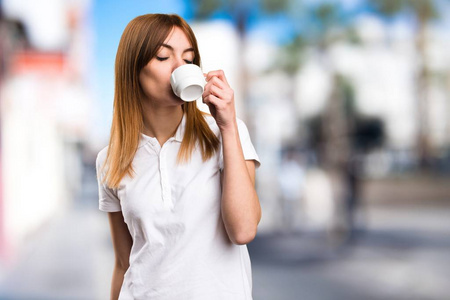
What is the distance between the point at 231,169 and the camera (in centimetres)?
130

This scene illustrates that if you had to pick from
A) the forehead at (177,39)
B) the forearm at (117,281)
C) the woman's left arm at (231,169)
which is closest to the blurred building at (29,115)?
the forearm at (117,281)

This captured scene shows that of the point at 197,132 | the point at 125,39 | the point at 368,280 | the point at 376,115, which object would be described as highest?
the point at 376,115

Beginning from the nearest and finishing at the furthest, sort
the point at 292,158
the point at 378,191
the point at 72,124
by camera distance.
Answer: the point at 292,158, the point at 378,191, the point at 72,124

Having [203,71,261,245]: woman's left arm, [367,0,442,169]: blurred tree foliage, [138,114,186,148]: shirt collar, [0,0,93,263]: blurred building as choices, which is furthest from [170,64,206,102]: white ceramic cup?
[367,0,442,169]: blurred tree foliage

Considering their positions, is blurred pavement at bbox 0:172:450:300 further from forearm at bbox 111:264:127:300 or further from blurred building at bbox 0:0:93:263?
forearm at bbox 111:264:127:300

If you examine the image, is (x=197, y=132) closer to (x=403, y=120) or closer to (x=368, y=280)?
(x=368, y=280)

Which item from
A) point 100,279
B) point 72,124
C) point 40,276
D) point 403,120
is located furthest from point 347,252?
point 403,120

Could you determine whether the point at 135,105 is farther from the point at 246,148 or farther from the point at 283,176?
the point at 283,176

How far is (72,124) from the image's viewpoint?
24.3 meters

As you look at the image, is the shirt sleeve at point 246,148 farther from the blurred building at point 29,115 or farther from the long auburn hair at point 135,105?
the blurred building at point 29,115

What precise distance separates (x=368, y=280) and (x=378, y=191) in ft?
37.9

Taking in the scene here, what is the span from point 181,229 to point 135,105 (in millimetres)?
311

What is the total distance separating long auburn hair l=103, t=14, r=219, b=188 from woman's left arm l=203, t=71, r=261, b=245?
4.1 inches

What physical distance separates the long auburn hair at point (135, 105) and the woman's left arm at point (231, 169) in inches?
4.1
